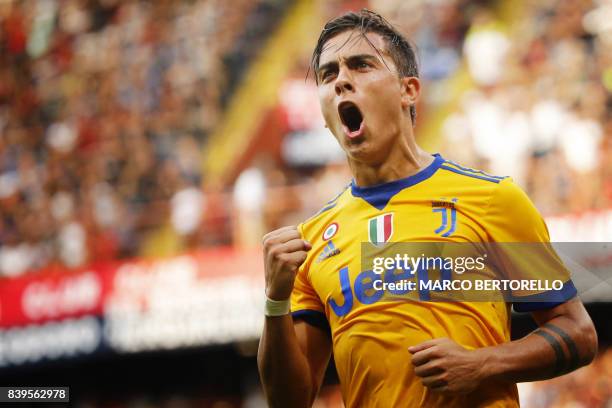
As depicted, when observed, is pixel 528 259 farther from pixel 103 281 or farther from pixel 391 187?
pixel 103 281

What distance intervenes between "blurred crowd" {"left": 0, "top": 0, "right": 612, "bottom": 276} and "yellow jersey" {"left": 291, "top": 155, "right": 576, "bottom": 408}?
5971 millimetres

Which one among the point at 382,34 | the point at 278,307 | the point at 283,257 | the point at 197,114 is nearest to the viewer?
the point at 283,257

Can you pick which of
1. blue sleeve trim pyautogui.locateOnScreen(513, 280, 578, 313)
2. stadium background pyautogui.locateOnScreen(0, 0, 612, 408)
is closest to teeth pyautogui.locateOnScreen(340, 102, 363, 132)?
blue sleeve trim pyautogui.locateOnScreen(513, 280, 578, 313)

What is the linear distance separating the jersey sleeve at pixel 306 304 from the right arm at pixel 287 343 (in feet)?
0.07

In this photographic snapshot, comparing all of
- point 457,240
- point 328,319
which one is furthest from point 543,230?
point 328,319

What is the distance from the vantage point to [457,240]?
2799mm

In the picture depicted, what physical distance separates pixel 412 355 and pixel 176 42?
992 cm

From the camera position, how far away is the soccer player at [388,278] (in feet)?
8.74

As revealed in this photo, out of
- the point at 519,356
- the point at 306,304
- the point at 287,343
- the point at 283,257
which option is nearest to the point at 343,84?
the point at 283,257

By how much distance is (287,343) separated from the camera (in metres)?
2.93

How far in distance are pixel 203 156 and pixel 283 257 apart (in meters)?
8.60

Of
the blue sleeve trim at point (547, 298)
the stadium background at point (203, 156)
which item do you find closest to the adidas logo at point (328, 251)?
the blue sleeve trim at point (547, 298)

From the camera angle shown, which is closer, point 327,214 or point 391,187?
point 391,187

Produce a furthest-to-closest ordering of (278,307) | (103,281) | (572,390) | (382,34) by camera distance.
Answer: (103,281)
(572,390)
(382,34)
(278,307)
